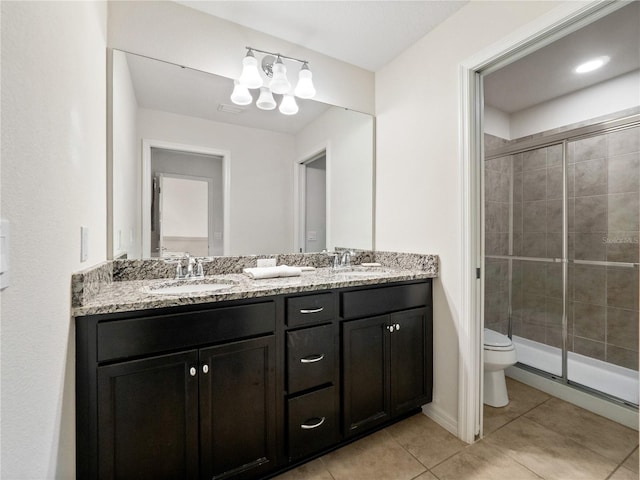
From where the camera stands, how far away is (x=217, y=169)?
1.78m

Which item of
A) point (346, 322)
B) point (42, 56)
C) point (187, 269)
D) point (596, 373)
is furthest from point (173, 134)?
point (596, 373)

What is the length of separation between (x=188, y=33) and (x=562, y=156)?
2804 millimetres

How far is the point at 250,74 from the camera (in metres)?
1.69

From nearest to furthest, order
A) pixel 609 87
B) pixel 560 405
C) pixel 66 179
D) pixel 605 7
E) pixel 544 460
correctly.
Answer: pixel 66 179 → pixel 605 7 → pixel 544 460 → pixel 560 405 → pixel 609 87

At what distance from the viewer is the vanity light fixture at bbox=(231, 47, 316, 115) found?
66.6 inches

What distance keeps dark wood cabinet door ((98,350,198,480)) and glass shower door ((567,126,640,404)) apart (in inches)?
98.5

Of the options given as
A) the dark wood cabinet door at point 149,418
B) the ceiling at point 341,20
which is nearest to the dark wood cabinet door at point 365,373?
the dark wood cabinet door at point 149,418

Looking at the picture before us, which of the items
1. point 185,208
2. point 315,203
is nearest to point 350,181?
point 315,203

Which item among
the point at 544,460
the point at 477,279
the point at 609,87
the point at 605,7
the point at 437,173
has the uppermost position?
the point at 609,87

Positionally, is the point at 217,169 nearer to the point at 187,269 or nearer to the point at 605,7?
the point at 187,269

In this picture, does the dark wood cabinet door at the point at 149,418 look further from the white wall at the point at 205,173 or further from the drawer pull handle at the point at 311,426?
the white wall at the point at 205,173

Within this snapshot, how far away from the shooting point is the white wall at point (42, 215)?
0.53 metres

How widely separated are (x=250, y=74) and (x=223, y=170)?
558 millimetres

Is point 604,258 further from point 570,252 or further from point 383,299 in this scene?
point 383,299
